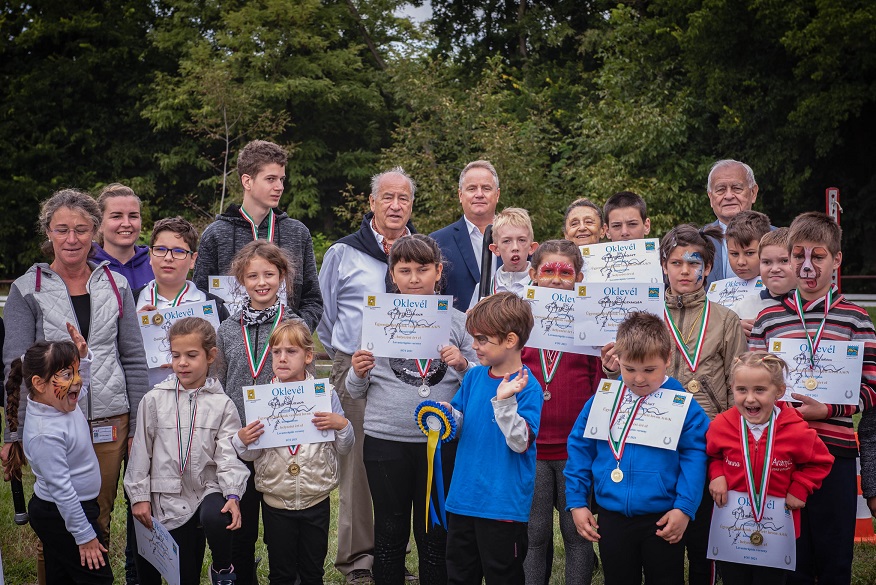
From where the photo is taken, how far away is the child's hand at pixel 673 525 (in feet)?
13.5

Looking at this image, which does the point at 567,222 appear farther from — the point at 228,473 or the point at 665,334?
the point at 228,473

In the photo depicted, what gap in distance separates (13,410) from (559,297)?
3.20 meters

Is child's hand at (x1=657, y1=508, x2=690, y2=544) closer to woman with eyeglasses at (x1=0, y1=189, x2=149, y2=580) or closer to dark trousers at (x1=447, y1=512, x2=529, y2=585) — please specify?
dark trousers at (x1=447, y1=512, x2=529, y2=585)

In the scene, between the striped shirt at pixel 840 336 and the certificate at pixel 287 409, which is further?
the certificate at pixel 287 409

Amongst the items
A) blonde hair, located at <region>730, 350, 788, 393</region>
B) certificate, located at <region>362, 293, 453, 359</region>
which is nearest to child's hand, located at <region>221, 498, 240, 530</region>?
certificate, located at <region>362, 293, 453, 359</region>

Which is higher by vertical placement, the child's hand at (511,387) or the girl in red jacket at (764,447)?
the child's hand at (511,387)

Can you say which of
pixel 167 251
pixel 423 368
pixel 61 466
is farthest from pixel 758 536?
pixel 167 251

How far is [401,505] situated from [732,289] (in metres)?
2.52

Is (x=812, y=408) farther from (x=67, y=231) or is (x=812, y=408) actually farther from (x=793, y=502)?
(x=67, y=231)

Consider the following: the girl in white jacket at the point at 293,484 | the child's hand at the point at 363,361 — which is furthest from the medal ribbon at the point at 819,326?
the girl in white jacket at the point at 293,484

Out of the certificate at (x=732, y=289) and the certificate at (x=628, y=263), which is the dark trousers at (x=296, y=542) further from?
the certificate at (x=732, y=289)

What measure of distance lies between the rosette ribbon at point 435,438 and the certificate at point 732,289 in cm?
203

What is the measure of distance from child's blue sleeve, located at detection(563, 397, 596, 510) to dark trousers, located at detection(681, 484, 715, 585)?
0.71 metres

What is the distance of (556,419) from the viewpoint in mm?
4949
